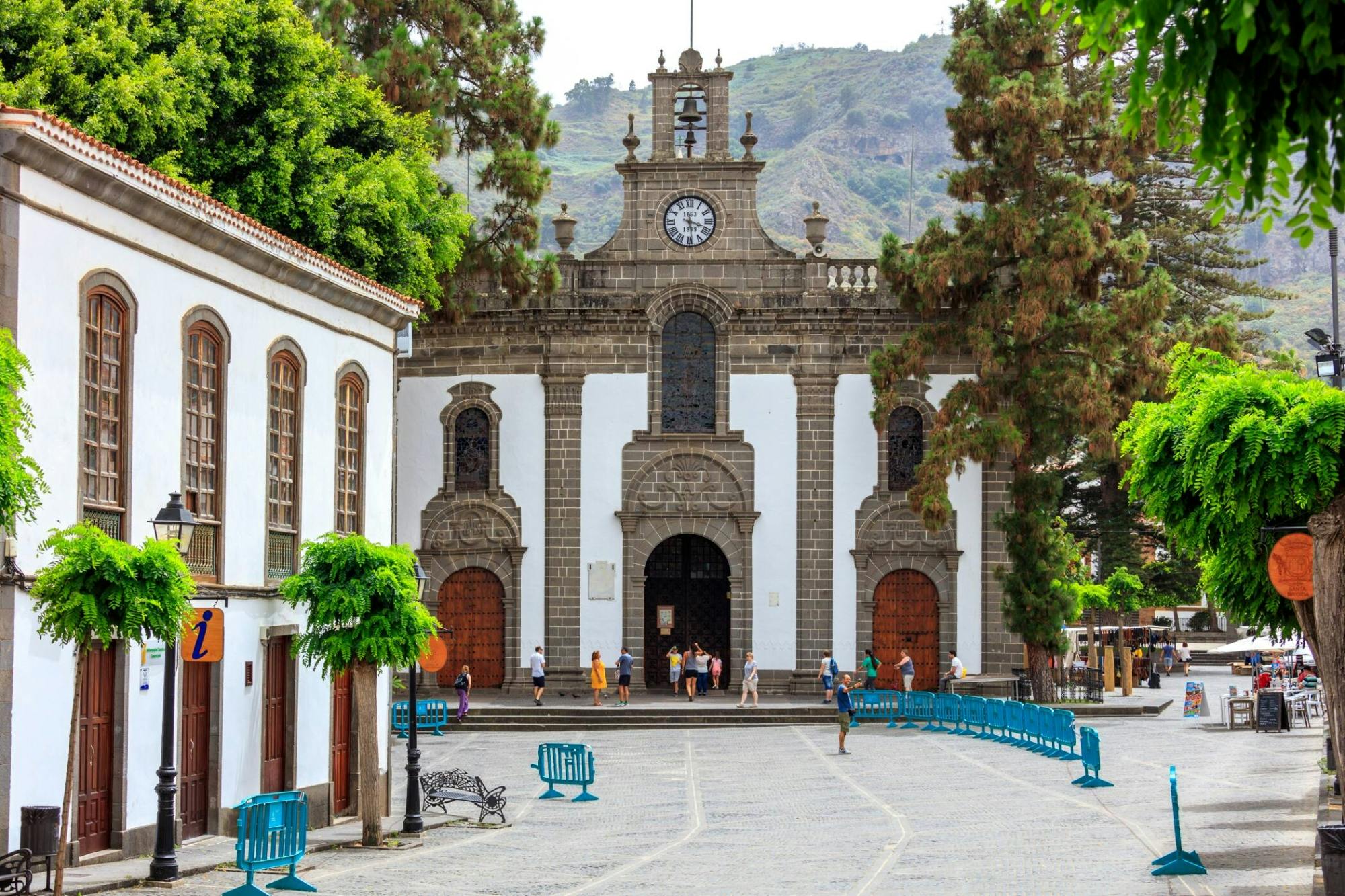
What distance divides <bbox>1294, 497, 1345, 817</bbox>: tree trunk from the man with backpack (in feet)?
81.2

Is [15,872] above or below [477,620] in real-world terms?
below

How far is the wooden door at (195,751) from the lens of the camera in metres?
20.1

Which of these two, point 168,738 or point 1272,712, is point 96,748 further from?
point 1272,712

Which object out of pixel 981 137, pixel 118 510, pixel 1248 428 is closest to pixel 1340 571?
pixel 1248 428

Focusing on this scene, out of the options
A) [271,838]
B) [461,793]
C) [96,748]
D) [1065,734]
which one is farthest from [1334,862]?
[1065,734]

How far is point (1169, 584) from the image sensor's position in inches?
2434

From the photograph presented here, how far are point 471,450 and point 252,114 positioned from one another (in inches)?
483

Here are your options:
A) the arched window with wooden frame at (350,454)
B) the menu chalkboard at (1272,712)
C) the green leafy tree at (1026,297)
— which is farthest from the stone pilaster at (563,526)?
the arched window with wooden frame at (350,454)

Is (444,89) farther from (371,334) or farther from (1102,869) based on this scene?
(1102,869)

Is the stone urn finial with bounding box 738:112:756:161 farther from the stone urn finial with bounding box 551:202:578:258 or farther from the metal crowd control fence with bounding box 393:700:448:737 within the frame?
the metal crowd control fence with bounding box 393:700:448:737

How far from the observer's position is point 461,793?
→ 76.0 feet

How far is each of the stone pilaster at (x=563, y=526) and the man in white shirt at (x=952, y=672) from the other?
26.7ft

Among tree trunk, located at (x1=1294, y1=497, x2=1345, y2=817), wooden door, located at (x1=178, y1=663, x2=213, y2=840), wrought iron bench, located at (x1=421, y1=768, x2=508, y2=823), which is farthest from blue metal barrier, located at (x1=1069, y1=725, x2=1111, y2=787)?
wooden door, located at (x1=178, y1=663, x2=213, y2=840)

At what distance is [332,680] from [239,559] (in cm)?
304
